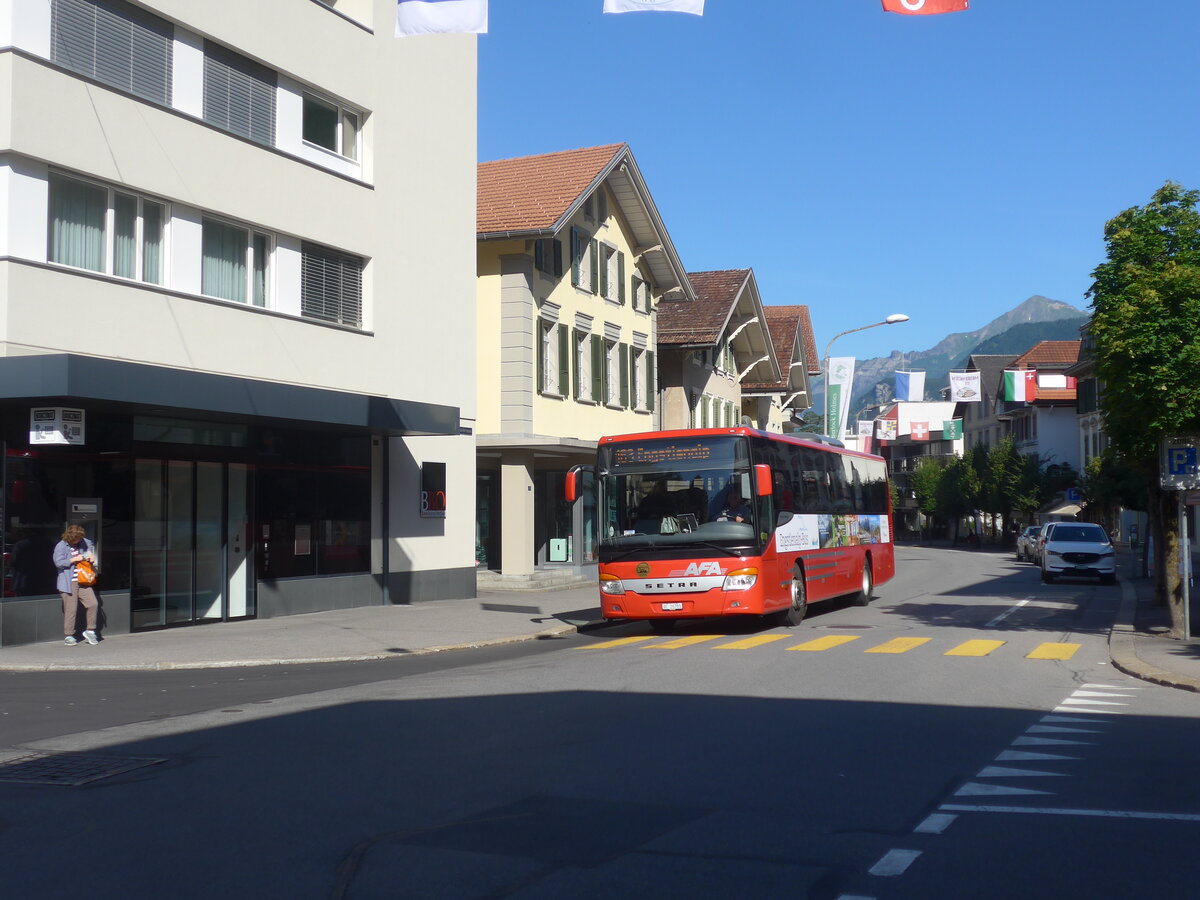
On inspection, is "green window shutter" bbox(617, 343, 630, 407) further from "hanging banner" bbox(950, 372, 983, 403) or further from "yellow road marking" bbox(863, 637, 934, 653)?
"hanging banner" bbox(950, 372, 983, 403)

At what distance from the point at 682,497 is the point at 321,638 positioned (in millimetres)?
5638

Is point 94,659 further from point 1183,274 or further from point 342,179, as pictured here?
point 1183,274

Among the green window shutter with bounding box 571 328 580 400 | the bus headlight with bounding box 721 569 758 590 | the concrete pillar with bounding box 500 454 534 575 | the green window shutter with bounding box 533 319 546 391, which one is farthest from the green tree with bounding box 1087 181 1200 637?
the green window shutter with bounding box 571 328 580 400

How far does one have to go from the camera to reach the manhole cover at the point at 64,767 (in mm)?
8039

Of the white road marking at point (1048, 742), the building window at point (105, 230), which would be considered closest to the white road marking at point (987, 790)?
the white road marking at point (1048, 742)

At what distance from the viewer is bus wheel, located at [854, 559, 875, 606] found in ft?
85.7

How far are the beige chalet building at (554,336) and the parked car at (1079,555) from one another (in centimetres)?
1156

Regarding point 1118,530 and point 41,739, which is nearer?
→ point 41,739

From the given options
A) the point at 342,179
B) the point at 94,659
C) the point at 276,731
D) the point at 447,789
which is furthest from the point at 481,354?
the point at 447,789

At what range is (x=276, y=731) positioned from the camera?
32.6ft

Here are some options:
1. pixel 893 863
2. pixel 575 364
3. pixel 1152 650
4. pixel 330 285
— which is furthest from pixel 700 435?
pixel 893 863

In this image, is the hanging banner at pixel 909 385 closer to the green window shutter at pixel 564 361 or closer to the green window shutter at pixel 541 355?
the green window shutter at pixel 564 361

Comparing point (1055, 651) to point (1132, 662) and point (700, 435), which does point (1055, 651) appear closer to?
point (1132, 662)

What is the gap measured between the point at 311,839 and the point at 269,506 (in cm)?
1632
